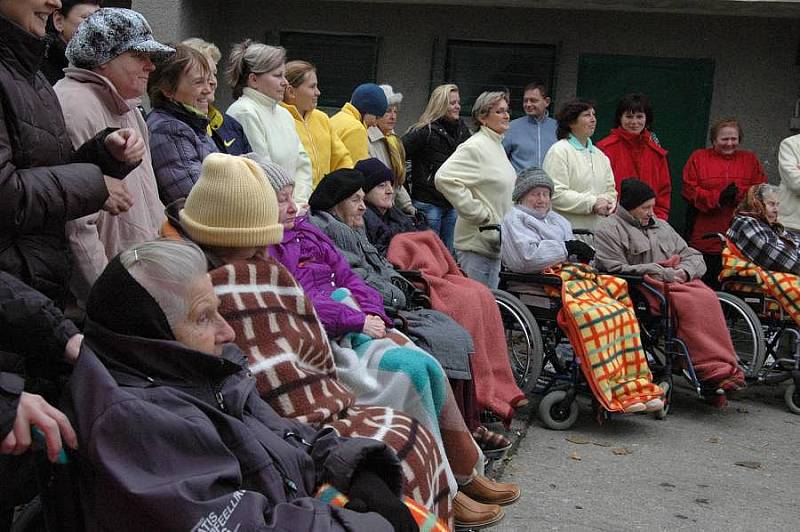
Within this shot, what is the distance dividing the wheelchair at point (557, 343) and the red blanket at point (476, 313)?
16.9 inches

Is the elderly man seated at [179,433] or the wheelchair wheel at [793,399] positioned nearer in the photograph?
the elderly man seated at [179,433]

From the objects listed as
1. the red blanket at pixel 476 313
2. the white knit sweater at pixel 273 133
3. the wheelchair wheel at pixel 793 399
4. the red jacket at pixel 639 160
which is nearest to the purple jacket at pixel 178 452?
the red blanket at pixel 476 313

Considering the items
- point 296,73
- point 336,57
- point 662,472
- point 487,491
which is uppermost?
point 336,57

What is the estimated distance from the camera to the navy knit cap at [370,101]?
6988 millimetres

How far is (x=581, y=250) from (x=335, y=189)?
1.80 metres

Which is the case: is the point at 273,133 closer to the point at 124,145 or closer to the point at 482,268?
the point at 482,268

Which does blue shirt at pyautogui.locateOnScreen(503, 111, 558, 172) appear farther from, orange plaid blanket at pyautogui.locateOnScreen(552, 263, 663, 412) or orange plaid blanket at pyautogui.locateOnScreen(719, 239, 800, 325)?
orange plaid blanket at pyautogui.locateOnScreen(552, 263, 663, 412)

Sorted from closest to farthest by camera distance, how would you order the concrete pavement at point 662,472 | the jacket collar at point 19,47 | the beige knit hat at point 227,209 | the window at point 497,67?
the jacket collar at point 19,47 < the beige knit hat at point 227,209 < the concrete pavement at point 662,472 < the window at point 497,67

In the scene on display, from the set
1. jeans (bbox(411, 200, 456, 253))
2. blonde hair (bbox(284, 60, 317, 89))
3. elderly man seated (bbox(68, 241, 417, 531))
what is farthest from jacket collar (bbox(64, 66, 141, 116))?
jeans (bbox(411, 200, 456, 253))

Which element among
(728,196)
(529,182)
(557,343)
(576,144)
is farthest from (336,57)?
(557,343)

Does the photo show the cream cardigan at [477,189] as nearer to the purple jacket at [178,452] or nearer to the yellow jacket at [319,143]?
the yellow jacket at [319,143]

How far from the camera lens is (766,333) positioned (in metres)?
6.59

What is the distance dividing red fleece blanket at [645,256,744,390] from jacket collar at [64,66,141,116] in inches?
137

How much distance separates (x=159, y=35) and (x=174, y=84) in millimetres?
4873
